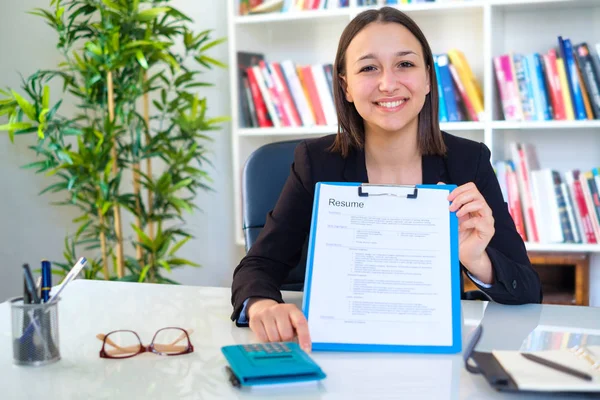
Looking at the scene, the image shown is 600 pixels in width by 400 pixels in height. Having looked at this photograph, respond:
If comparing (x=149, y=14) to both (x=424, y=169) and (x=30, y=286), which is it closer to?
(x=424, y=169)

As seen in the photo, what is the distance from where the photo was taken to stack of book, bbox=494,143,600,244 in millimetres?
2602

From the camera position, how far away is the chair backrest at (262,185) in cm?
167

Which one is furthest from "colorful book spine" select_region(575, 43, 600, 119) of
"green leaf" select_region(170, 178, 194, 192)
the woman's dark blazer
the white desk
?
"green leaf" select_region(170, 178, 194, 192)

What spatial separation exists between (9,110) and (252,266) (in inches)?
66.7

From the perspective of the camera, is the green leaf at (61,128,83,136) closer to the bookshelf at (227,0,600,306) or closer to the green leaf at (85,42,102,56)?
the green leaf at (85,42,102,56)

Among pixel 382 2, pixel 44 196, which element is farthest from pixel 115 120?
pixel 382 2

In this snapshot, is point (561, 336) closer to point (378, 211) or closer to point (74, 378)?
point (378, 211)

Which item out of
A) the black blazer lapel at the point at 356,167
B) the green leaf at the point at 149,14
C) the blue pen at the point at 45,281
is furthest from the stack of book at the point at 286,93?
the blue pen at the point at 45,281

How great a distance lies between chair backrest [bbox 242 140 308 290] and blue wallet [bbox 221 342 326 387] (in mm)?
690

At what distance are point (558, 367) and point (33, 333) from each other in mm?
705

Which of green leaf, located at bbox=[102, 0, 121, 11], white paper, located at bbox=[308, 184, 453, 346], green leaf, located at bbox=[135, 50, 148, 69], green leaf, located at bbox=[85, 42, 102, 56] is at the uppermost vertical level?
green leaf, located at bbox=[102, 0, 121, 11]

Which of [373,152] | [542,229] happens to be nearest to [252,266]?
[373,152]

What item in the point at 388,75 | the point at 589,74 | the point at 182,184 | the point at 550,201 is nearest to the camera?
the point at 388,75

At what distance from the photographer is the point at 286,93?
2916mm
